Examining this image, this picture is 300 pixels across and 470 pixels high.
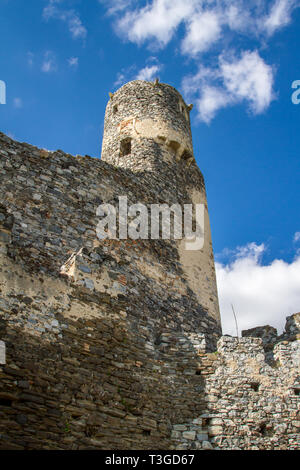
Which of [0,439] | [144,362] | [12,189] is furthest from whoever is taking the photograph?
[12,189]

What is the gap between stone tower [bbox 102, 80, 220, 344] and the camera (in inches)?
471

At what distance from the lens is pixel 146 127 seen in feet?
46.3

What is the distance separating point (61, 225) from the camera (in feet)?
30.3

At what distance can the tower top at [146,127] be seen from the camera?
13.6 meters

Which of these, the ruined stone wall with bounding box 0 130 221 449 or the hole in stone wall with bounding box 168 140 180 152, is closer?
the ruined stone wall with bounding box 0 130 221 449

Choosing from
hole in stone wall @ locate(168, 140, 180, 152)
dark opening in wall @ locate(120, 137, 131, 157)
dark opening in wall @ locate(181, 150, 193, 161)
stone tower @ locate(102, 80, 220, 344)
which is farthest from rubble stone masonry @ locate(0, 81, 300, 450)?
dark opening in wall @ locate(181, 150, 193, 161)

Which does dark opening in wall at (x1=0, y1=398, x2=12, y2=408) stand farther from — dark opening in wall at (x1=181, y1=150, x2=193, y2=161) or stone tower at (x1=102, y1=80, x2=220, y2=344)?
dark opening in wall at (x1=181, y1=150, x2=193, y2=161)

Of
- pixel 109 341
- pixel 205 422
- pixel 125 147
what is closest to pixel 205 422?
pixel 205 422

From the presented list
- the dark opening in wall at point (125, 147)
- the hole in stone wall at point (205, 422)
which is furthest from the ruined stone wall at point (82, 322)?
the dark opening in wall at point (125, 147)

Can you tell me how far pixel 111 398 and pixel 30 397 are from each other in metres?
1.41

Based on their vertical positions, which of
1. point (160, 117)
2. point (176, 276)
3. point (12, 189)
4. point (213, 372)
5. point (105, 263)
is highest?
point (160, 117)

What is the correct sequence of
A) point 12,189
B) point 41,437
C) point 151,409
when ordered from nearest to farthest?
point 41,437
point 151,409
point 12,189

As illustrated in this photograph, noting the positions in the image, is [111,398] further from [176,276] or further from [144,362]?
[176,276]
